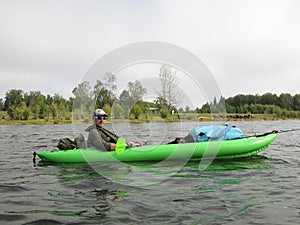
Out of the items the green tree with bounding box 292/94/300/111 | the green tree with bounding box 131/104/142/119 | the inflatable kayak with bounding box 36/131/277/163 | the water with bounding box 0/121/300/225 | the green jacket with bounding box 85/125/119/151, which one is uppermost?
the green tree with bounding box 292/94/300/111

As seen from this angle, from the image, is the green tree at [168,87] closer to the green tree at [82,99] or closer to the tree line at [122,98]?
the tree line at [122,98]

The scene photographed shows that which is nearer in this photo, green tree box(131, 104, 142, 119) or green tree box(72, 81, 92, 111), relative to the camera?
green tree box(72, 81, 92, 111)

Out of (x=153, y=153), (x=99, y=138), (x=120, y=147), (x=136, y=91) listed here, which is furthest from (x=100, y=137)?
(x=136, y=91)

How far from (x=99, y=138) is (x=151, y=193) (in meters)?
3.21

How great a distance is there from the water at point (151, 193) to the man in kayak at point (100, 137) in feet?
1.82

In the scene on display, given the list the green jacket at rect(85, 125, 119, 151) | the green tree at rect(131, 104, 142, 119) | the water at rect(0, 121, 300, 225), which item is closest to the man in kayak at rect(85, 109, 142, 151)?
the green jacket at rect(85, 125, 119, 151)

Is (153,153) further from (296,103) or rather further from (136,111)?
(296,103)

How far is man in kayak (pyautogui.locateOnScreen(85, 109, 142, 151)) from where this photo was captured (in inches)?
323

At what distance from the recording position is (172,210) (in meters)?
4.40

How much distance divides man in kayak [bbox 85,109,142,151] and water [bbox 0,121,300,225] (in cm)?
55

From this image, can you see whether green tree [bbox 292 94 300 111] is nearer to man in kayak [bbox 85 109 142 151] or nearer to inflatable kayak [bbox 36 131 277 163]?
inflatable kayak [bbox 36 131 277 163]

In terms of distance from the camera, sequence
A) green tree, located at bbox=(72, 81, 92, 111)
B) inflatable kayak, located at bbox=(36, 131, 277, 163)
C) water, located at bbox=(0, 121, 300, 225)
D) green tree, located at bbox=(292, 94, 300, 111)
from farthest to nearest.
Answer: green tree, located at bbox=(292, 94, 300, 111)
green tree, located at bbox=(72, 81, 92, 111)
inflatable kayak, located at bbox=(36, 131, 277, 163)
water, located at bbox=(0, 121, 300, 225)

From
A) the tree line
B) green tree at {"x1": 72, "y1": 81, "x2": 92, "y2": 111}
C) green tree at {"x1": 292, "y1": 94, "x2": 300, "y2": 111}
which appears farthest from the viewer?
green tree at {"x1": 292, "y1": 94, "x2": 300, "y2": 111}

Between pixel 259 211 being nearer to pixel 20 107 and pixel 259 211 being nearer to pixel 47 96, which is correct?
pixel 20 107
